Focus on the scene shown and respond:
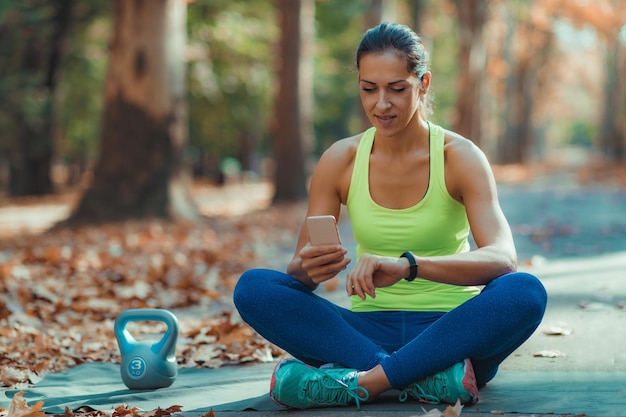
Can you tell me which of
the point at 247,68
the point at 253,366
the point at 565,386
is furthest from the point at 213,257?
the point at 247,68

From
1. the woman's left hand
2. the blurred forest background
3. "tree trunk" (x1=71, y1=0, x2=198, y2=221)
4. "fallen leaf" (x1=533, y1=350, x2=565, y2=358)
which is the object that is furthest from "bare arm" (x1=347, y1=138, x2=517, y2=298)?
"tree trunk" (x1=71, y1=0, x2=198, y2=221)

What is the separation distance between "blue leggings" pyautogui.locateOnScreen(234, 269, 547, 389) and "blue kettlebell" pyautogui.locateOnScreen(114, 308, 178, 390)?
1.67 ft

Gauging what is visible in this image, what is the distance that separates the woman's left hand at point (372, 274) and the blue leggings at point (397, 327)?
0.28 metres

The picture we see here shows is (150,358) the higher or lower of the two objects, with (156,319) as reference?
lower

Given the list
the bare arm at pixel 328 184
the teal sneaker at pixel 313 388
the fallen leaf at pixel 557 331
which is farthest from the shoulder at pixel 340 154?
the fallen leaf at pixel 557 331

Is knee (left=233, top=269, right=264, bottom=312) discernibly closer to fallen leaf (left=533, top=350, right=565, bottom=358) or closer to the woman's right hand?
the woman's right hand

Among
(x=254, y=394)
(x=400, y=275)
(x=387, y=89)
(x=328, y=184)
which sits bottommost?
(x=254, y=394)

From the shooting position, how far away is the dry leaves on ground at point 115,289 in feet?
15.7

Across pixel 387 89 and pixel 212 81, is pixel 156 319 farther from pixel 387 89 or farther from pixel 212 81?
pixel 212 81

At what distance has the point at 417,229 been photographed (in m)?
3.71

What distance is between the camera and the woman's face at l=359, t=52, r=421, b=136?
3.56 m

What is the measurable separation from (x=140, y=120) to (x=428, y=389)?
370 inches

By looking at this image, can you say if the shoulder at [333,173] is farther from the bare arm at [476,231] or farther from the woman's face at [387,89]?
the bare arm at [476,231]

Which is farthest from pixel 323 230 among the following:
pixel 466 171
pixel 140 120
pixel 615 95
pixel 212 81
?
pixel 615 95
